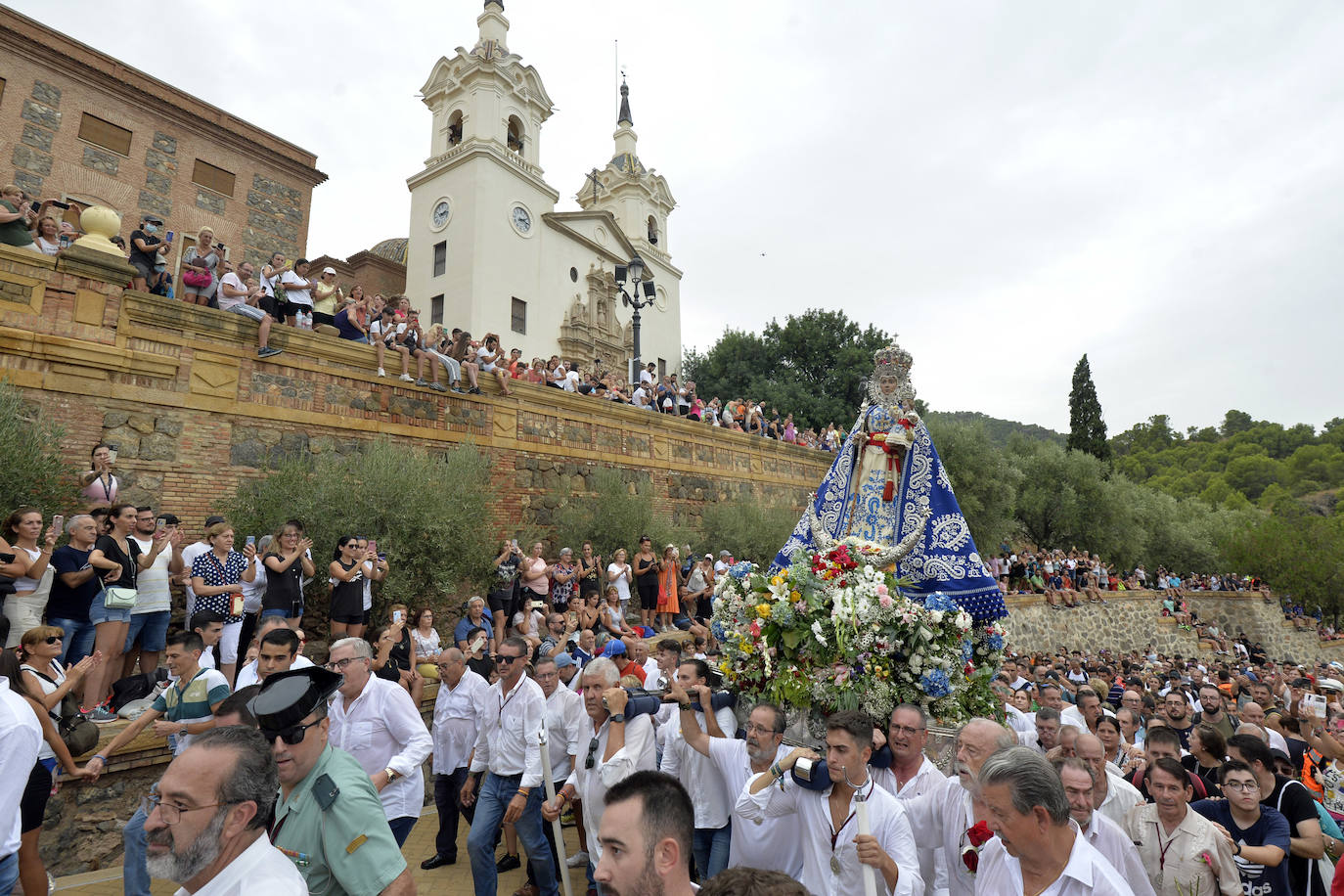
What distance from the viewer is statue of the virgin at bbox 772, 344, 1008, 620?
5773 mm

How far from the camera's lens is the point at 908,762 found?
4.19m

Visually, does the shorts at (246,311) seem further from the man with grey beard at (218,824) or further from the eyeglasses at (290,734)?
the man with grey beard at (218,824)

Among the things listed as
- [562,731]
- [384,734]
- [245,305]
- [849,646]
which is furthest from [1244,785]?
[245,305]

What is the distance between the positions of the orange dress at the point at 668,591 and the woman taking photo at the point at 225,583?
715 cm

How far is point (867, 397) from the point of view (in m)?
6.98

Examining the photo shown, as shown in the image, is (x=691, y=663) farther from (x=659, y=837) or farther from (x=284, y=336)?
(x=284, y=336)

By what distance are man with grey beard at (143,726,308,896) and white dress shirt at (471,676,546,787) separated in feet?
9.42

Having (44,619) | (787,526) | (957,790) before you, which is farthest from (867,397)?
(787,526)

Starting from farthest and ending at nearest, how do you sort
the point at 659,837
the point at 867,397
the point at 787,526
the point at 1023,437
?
the point at 1023,437 < the point at 787,526 < the point at 867,397 < the point at 659,837

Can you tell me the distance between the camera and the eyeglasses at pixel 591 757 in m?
4.64

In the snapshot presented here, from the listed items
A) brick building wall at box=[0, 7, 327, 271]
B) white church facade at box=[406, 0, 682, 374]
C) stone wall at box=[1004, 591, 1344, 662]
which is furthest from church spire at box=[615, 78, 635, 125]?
stone wall at box=[1004, 591, 1344, 662]

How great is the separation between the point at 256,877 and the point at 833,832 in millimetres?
2534

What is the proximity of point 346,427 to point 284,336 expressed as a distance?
5.63 feet

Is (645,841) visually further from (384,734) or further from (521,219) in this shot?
(521,219)
